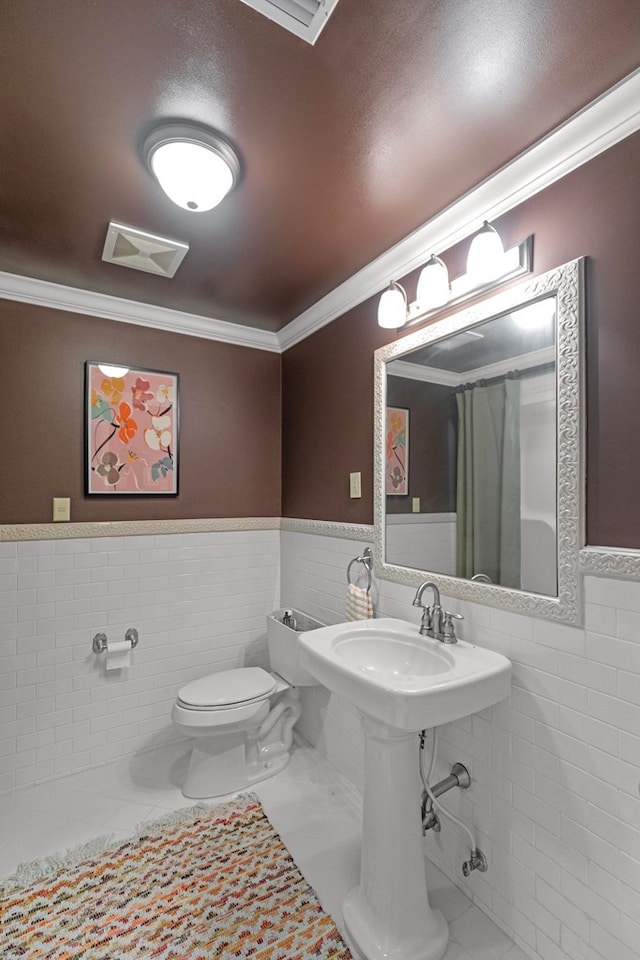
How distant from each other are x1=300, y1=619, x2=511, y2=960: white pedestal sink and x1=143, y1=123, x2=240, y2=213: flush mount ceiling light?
149 centimetres

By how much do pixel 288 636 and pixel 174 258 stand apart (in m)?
1.85

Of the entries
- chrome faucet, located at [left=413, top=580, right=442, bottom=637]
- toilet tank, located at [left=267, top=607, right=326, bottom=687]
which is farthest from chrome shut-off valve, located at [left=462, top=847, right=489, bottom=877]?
toilet tank, located at [left=267, top=607, right=326, bottom=687]

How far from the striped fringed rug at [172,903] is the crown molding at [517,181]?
2346 mm

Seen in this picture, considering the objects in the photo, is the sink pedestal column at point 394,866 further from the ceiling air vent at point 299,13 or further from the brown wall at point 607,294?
the ceiling air vent at point 299,13

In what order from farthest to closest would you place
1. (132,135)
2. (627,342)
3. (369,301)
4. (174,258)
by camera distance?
(369,301) < (174,258) < (132,135) < (627,342)

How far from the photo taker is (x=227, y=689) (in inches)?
84.3

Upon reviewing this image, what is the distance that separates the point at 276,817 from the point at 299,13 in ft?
8.59

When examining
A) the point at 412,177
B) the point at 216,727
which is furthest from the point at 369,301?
the point at 216,727

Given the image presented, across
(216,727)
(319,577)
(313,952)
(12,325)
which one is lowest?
(313,952)

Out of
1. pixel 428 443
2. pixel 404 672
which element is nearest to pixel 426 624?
pixel 404 672

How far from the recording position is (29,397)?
215cm

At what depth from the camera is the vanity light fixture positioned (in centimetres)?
138

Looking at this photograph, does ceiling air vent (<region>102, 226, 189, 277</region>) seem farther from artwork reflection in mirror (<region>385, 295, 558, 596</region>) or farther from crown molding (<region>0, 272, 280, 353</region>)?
artwork reflection in mirror (<region>385, 295, 558, 596</region>)

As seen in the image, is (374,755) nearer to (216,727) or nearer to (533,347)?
(216,727)
